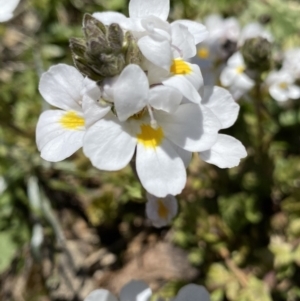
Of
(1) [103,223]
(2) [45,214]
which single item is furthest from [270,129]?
(2) [45,214]

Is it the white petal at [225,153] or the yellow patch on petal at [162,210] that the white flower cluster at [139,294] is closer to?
the yellow patch on petal at [162,210]

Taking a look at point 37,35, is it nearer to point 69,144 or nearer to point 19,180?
point 19,180

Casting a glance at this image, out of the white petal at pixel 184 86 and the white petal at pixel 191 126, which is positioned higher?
the white petal at pixel 184 86

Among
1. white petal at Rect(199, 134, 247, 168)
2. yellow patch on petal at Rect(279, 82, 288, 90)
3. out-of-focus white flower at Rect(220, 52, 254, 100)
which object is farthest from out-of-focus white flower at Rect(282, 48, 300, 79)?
white petal at Rect(199, 134, 247, 168)

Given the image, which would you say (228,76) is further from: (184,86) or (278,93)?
(184,86)

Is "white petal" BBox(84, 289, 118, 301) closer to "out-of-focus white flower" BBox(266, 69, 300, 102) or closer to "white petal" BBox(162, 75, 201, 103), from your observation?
"white petal" BBox(162, 75, 201, 103)

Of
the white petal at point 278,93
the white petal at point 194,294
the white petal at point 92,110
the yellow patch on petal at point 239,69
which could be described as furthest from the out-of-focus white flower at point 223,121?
the white petal at point 278,93
